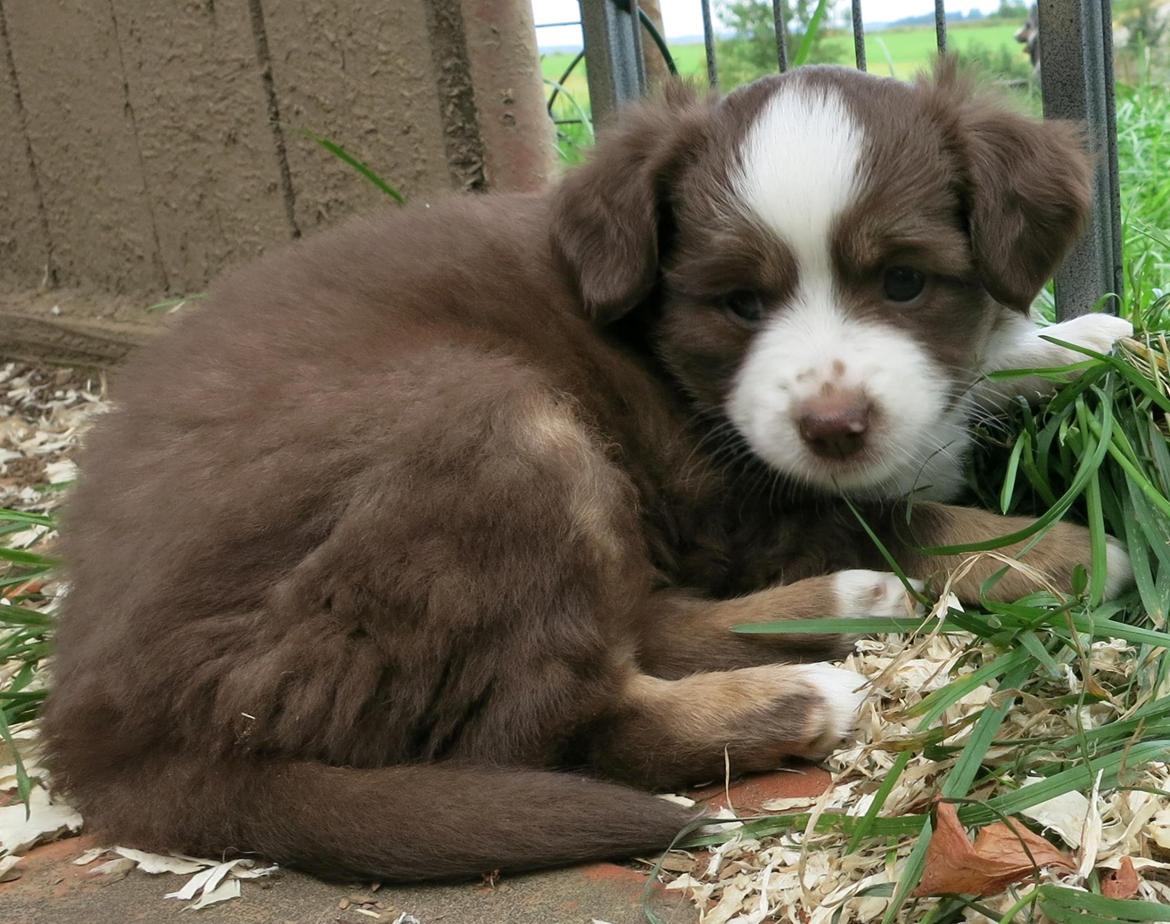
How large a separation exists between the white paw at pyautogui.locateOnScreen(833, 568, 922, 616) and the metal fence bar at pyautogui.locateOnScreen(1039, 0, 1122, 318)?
1189 millimetres

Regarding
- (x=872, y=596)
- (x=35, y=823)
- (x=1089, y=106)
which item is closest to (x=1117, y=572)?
(x=872, y=596)

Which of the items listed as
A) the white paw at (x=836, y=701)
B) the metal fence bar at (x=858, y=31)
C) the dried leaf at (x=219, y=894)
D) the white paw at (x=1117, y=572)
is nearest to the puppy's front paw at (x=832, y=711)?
the white paw at (x=836, y=701)

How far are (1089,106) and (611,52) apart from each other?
1.65 meters

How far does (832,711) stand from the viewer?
8.00ft

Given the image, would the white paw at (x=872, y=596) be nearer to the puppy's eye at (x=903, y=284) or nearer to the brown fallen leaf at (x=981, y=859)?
the puppy's eye at (x=903, y=284)

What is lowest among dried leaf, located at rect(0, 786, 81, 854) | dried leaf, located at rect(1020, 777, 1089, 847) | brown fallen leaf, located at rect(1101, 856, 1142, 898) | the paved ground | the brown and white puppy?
dried leaf, located at rect(0, 786, 81, 854)

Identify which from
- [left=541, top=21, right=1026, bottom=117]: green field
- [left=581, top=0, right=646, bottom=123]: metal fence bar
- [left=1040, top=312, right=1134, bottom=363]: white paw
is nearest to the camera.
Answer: [left=1040, top=312, right=1134, bottom=363]: white paw

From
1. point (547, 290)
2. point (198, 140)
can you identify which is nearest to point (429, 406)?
point (547, 290)

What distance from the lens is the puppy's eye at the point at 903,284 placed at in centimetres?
267

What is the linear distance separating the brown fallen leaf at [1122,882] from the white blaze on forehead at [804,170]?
1297mm

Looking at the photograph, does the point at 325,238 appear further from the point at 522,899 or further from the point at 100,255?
the point at 100,255

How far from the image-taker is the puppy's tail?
2.11 meters

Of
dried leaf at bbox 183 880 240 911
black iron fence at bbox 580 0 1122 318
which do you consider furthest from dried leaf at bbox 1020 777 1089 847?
black iron fence at bbox 580 0 1122 318

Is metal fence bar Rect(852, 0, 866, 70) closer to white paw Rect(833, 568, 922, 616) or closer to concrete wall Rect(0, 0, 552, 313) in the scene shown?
concrete wall Rect(0, 0, 552, 313)
